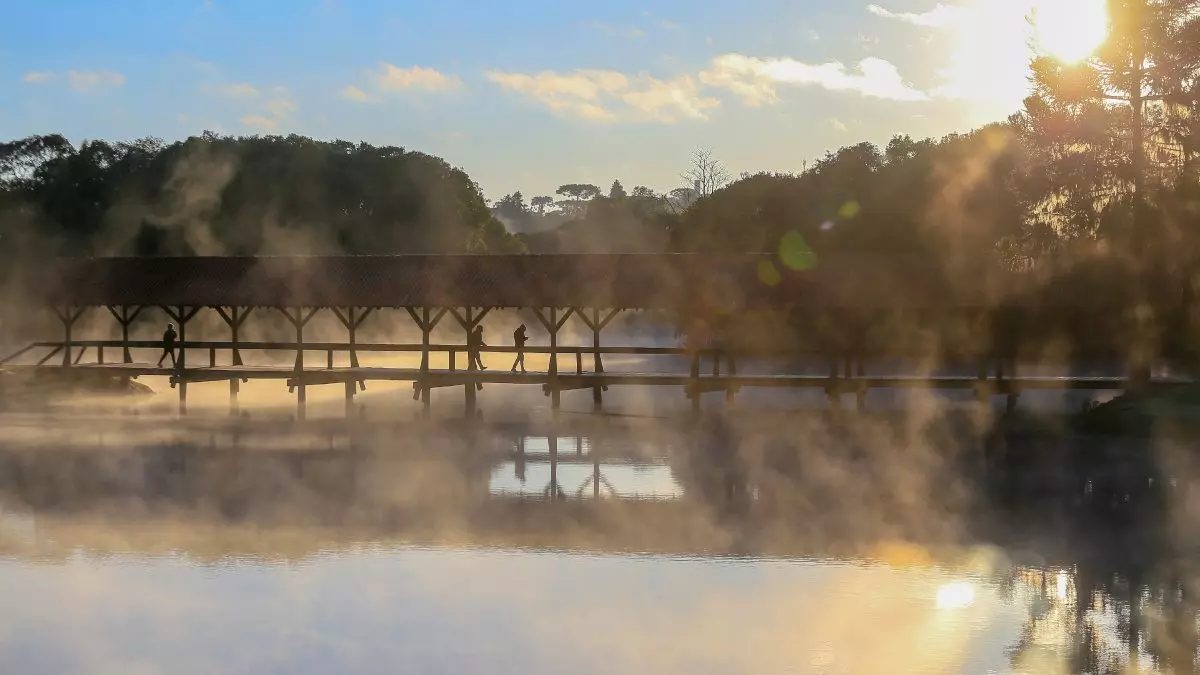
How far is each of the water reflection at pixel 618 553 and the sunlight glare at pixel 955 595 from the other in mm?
49

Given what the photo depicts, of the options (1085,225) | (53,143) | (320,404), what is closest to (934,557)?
(1085,225)

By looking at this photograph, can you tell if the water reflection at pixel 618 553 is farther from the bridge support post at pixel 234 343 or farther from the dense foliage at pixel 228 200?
the dense foliage at pixel 228 200

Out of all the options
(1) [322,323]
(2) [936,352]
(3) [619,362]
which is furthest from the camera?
(1) [322,323]

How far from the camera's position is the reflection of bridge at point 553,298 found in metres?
29.6

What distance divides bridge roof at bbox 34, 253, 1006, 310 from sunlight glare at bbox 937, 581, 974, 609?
1705cm

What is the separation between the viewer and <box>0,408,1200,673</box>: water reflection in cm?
1066

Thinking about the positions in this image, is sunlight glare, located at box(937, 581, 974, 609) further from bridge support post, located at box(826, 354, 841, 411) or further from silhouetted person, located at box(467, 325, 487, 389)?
silhouetted person, located at box(467, 325, 487, 389)

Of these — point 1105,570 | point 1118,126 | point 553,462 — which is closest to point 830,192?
point 1118,126

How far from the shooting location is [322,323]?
6631 centimetres

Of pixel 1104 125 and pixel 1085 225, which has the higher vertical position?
pixel 1104 125

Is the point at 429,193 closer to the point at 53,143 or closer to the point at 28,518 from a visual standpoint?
the point at 53,143

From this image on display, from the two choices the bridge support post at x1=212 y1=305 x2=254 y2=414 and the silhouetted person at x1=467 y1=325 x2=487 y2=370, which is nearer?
the silhouetted person at x1=467 y1=325 x2=487 y2=370

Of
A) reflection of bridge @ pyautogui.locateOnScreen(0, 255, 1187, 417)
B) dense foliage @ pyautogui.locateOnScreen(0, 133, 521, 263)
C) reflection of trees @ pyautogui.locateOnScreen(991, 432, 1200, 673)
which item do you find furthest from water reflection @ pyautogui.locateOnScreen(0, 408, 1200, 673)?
dense foliage @ pyautogui.locateOnScreen(0, 133, 521, 263)

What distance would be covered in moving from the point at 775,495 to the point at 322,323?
50943 millimetres
